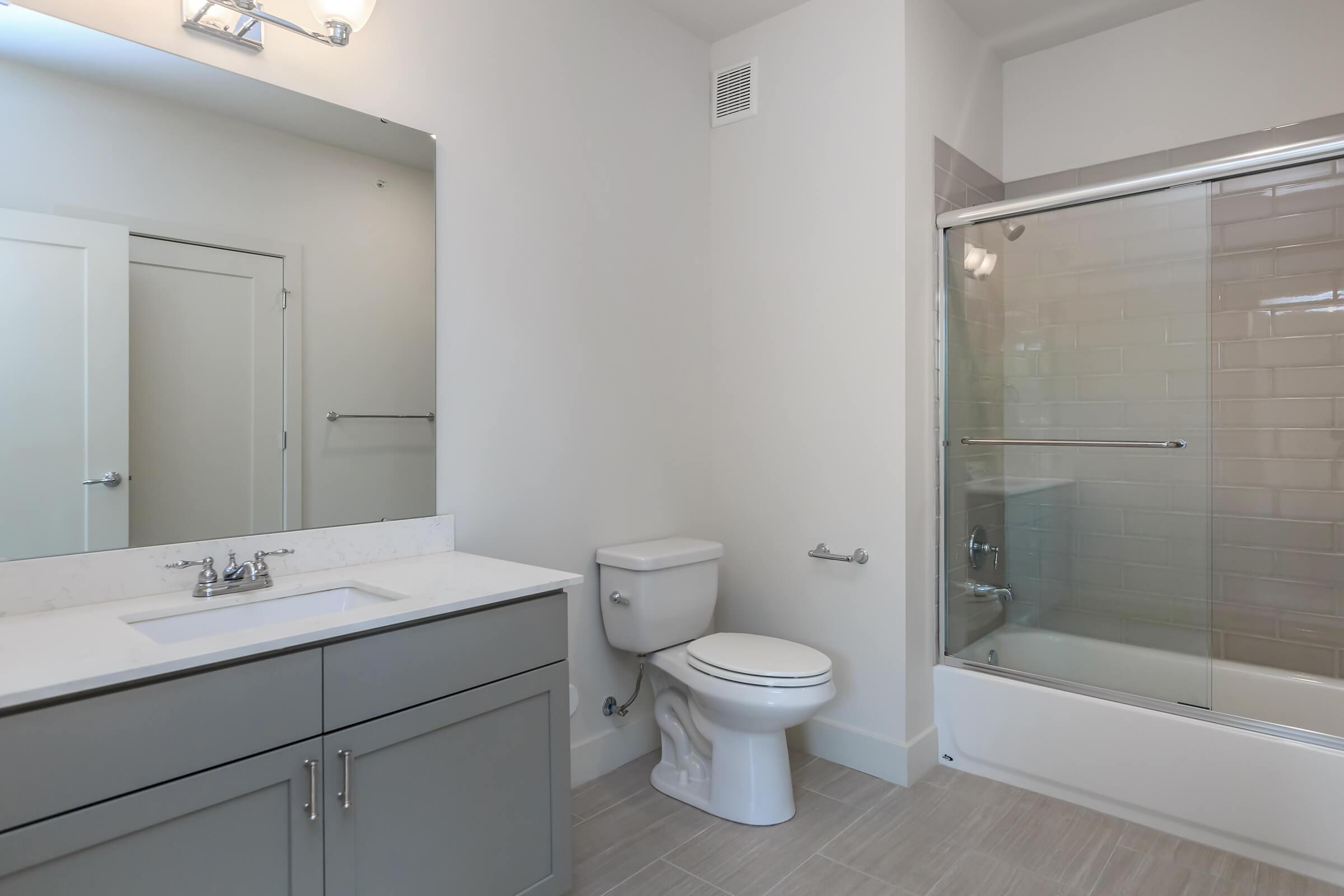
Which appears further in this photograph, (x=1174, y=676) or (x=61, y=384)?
(x=1174, y=676)

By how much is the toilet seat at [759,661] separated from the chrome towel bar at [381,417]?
104 cm

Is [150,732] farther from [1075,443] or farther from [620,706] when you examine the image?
[1075,443]

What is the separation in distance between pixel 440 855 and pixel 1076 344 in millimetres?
2332

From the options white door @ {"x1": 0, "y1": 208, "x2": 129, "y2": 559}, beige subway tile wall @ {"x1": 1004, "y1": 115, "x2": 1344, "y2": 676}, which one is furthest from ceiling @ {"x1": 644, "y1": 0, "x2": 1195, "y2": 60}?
white door @ {"x1": 0, "y1": 208, "x2": 129, "y2": 559}

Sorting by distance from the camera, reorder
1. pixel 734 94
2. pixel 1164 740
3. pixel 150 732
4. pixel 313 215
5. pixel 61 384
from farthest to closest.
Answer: pixel 734 94
pixel 1164 740
pixel 313 215
pixel 61 384
pixel 150 732

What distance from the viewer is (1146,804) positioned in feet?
7.14

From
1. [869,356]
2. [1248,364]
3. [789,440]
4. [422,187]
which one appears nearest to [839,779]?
[789,440]

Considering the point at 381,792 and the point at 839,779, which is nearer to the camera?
the point at 381,792

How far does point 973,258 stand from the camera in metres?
2.61

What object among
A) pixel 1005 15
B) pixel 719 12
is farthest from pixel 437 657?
pixel 1005 15

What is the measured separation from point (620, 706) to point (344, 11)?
211cm

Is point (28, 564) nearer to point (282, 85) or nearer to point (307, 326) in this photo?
point (307, 326)

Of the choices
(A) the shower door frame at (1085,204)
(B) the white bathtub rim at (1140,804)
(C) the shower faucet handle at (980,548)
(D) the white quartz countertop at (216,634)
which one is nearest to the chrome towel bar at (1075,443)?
(A) the shower door frame at (1085,204)

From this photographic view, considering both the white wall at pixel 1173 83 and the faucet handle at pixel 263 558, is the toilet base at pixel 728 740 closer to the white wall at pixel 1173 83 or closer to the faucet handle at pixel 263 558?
the faucet handle at pixel 263 558
